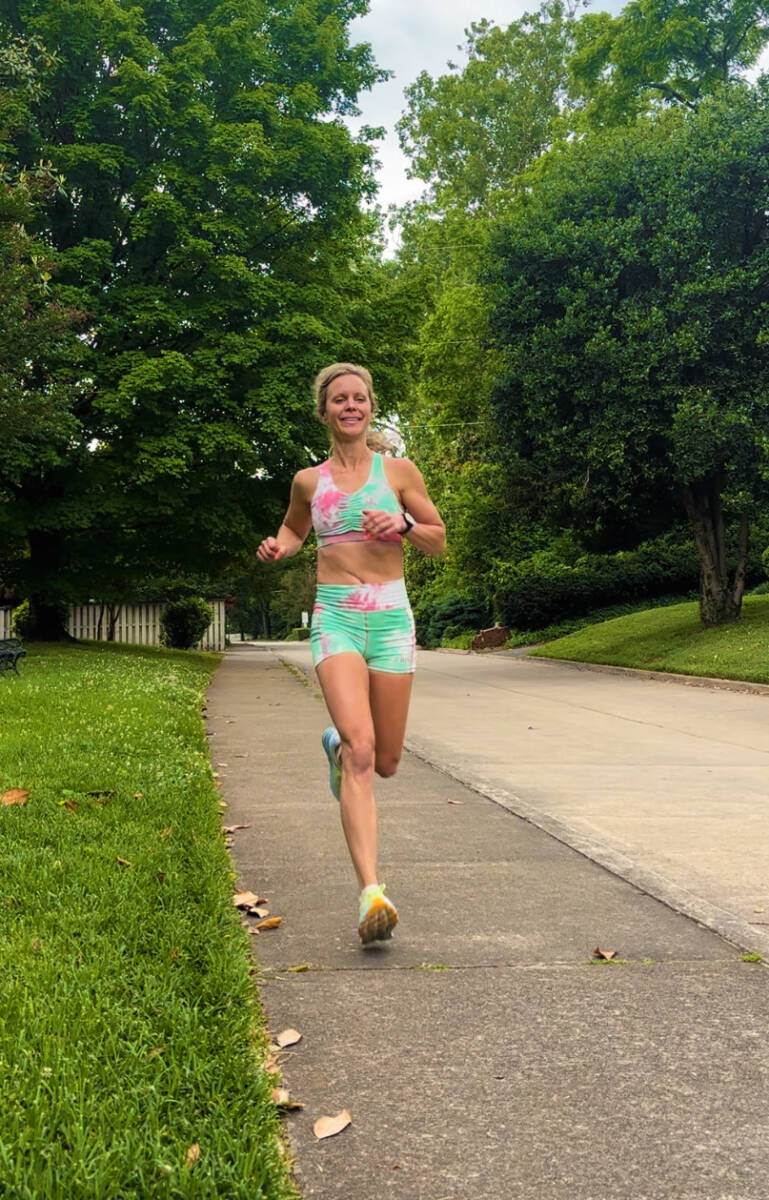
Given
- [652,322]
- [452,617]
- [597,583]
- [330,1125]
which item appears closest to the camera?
[330,1125]

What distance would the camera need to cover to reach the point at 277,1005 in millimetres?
3428

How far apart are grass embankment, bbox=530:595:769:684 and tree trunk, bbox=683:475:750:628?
1.39 feet

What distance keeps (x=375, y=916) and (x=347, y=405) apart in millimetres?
1962

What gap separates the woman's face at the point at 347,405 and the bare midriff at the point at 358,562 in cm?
46

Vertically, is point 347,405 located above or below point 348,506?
above

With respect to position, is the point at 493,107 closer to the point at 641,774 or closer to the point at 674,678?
the point at 674,678

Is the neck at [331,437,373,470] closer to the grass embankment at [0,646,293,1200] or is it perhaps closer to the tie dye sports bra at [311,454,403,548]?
the tie dye sports bra at [311,454,403,548]

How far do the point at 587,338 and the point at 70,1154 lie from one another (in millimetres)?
22175

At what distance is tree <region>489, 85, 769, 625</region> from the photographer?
71.2ft

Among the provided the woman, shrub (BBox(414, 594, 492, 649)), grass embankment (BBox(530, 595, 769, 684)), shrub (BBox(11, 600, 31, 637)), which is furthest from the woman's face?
shrub (BBox(414, 594, 492, 649))

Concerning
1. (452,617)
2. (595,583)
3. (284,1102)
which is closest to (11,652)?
(284,1102)

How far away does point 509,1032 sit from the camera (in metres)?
3.21

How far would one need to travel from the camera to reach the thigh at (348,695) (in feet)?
13.8

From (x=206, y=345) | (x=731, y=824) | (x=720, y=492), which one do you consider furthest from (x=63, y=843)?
(x=720, y=492)
